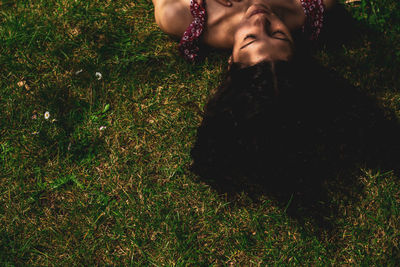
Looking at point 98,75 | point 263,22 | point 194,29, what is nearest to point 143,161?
point 98,75

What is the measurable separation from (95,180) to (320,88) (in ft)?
7.90

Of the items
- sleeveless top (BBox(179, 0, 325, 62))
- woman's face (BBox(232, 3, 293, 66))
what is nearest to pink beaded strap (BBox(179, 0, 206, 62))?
sleeveless top (BBox(179, 0, 325, 62))

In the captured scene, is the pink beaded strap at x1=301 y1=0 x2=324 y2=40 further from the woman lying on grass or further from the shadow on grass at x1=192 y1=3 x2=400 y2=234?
the shadow on grass at x1=192 y1=3 x2=400 y2=234

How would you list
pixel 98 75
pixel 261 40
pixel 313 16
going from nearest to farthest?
pixel 261 40 < pixel 313 16 < pixel 98 75

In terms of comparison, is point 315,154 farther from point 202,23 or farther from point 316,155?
point 202,23

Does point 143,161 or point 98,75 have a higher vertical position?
point 98,75

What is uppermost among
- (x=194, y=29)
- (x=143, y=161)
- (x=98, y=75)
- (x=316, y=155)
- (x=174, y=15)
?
(x=174, y=15)

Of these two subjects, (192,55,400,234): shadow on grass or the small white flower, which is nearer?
(192,55,400,234): shadow on grass

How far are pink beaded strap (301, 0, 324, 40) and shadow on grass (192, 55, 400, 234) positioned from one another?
0.39 meters

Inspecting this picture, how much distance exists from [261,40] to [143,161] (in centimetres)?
163

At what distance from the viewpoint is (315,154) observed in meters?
2.96

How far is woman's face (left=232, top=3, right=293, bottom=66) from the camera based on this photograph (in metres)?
2.33

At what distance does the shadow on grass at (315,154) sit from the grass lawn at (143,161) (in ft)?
0.07

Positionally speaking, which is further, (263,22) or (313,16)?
(313,16)
